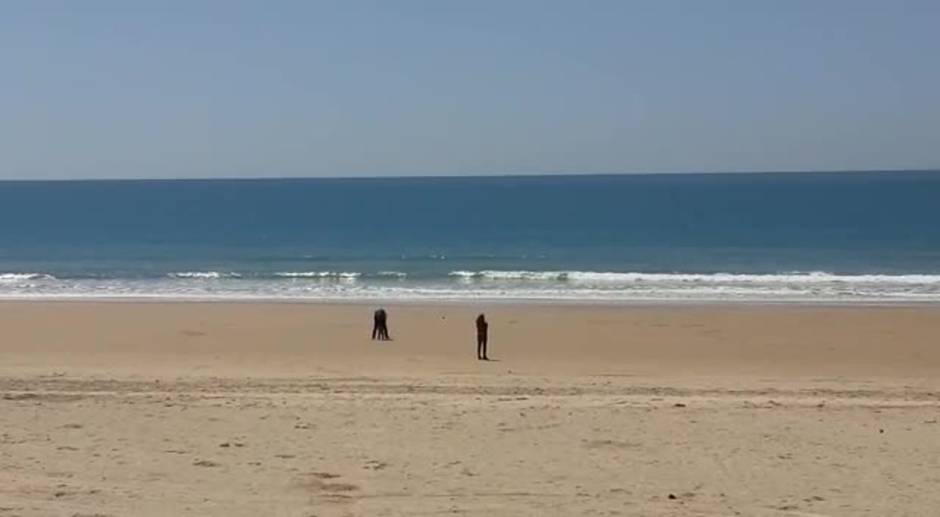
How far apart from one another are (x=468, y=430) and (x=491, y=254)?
47.5 metres

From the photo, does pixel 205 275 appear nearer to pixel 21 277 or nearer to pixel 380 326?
pixel 21 277

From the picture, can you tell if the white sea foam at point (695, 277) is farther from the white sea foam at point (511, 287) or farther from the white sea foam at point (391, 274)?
the white sea foam at point (391, 274)

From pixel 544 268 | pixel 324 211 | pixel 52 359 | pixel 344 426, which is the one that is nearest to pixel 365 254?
pixel 544 268

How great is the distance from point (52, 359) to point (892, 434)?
15630 mm

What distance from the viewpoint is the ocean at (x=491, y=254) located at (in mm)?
37969

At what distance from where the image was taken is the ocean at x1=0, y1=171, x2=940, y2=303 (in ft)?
125

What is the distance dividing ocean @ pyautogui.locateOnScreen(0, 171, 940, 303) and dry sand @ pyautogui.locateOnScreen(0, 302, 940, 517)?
14.1 meters

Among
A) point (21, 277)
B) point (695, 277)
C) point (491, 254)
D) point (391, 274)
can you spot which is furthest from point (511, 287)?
point (21, 277)

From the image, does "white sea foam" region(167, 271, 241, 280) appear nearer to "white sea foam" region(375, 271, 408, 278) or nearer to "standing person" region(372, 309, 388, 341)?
"white sea foam" region(375, 271, 408, 278)

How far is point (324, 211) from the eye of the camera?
381ft

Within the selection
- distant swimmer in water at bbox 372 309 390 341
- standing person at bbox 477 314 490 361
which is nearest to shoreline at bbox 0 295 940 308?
distant swimmer in water at bbox 372 309 390 341

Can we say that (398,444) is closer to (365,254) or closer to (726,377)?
(726,377)

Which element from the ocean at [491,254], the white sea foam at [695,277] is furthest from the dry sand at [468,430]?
the white sea foam at [695,277]

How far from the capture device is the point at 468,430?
37.1 ft
